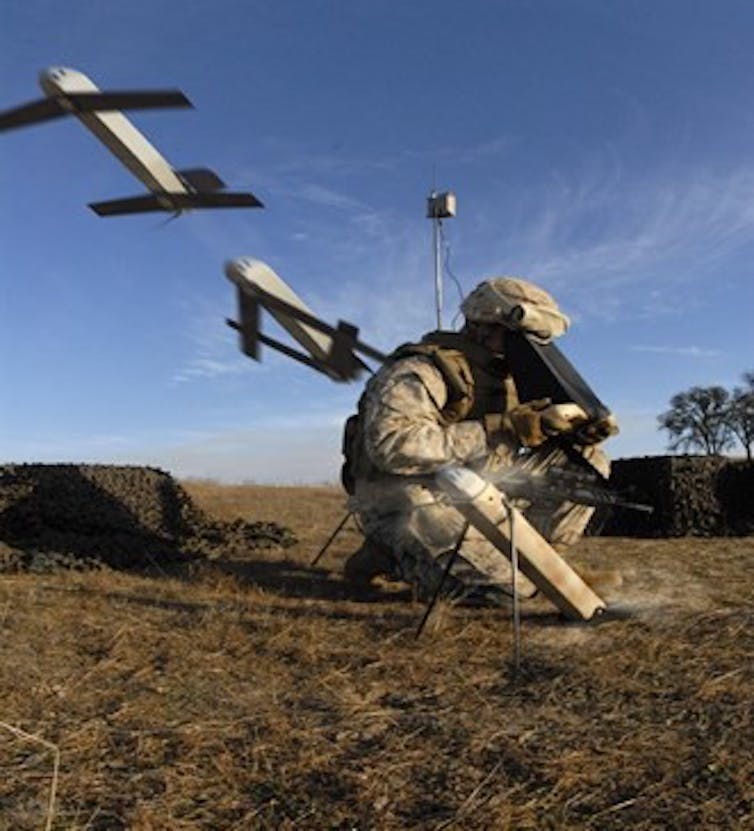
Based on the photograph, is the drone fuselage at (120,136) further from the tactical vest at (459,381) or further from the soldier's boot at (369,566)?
the soldier's boot at (369,566)

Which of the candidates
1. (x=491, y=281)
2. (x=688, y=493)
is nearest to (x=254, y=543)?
(x=491, y=281)

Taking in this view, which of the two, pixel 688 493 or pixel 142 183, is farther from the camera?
pixel 688 493

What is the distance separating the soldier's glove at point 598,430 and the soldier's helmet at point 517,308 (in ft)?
2.23

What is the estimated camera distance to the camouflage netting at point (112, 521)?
6859 mm

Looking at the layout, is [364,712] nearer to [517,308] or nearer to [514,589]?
[514,589]

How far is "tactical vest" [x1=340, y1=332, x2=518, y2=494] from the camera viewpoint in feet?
16.5

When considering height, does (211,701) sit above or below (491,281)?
below

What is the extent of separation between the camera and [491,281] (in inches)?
208

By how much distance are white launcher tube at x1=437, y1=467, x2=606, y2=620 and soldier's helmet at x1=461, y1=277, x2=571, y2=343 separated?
50.6 inches

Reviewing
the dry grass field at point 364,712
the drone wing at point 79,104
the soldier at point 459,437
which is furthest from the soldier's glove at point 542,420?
the drone wing at point 79,104

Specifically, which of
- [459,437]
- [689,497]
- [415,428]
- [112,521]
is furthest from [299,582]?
[689,497]

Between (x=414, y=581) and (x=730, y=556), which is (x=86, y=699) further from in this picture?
(x=730, y=556)

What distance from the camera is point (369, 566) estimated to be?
5707 mm

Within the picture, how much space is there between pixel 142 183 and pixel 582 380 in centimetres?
262
